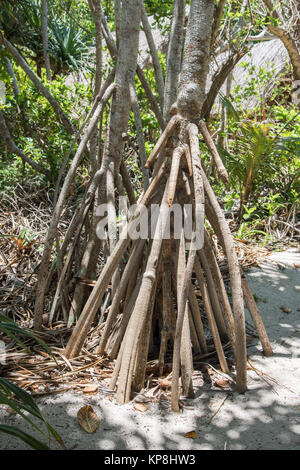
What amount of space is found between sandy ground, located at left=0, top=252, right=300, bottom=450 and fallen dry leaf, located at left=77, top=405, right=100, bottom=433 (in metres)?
0.03

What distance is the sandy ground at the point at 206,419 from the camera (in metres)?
1.79

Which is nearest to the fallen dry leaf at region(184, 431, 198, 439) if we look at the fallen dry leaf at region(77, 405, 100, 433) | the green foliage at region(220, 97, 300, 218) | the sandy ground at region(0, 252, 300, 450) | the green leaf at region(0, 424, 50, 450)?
the sandy ground at region(0, 252, 300, 450)

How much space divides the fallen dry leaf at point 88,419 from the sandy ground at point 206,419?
0.03 m

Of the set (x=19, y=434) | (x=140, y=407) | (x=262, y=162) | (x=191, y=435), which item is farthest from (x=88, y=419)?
(x=262, y=162)

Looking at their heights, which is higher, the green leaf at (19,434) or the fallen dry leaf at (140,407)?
the green leaf at (19,434)

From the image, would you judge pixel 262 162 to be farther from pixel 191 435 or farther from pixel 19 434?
pixel 19 434

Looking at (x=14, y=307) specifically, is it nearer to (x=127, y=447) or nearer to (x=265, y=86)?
(x=127, y=447)

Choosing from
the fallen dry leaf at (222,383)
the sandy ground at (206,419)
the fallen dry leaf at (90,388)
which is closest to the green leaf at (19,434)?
the sandy ground at (206,419)

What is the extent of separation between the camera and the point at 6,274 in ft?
11.5

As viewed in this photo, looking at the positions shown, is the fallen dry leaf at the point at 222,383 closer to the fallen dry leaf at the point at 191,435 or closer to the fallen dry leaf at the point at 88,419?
the fallen dry leaf at the point at 191,435

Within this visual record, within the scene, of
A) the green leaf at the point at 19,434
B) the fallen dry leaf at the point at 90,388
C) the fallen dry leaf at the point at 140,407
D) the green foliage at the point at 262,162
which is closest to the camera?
the green leaf at the point at 19,434

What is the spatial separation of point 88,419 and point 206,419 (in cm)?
55

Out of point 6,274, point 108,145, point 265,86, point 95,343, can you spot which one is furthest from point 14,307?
point 265,86

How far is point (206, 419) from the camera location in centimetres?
197
